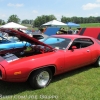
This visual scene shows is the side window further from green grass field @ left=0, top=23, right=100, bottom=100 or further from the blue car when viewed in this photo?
the blue car

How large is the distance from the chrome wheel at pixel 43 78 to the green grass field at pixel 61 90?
0.16 meters

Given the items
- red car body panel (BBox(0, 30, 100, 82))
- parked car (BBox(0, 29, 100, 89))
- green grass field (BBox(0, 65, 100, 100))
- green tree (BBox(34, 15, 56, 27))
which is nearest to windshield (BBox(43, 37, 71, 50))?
parked car (BBox(0, 29, 100, 89))

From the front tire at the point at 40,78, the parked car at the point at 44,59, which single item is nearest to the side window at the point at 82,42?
the parked car at the point at 44,59

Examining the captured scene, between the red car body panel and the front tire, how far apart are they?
15 cm

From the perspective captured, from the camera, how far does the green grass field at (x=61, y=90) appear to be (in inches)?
142

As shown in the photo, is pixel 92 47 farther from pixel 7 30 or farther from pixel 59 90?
pixel 7 30

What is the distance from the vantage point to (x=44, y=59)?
3945mm

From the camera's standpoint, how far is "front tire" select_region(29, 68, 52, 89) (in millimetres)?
3773

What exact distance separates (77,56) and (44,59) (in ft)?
4.17

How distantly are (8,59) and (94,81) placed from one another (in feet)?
8.21

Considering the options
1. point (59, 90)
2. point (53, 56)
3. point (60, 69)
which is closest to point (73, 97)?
point (59, 90)

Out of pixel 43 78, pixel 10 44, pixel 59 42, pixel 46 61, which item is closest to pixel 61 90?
pixel 43 78

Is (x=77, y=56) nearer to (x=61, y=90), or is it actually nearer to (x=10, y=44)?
(x=61, y=90)

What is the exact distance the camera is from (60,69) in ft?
14.0
